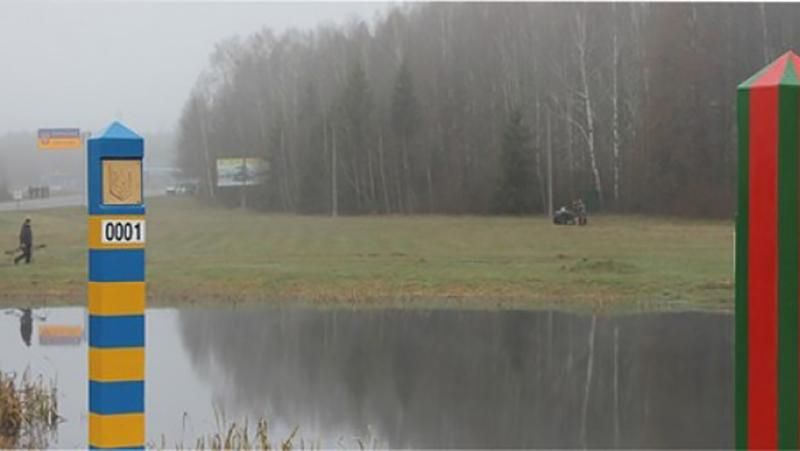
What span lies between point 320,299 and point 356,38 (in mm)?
8636

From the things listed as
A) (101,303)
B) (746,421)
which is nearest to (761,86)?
(746,421)

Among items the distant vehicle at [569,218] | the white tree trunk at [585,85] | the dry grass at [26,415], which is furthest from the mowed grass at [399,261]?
the dry grass at [26,415]

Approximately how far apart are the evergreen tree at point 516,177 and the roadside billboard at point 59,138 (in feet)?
29.7

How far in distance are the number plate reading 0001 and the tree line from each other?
18573 millimetres

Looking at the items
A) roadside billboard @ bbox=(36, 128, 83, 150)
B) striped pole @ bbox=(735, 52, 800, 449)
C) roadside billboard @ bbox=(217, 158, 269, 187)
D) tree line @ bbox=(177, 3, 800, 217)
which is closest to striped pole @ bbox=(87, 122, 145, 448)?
striped pole @ bbox=(735, 52, 800, 449)

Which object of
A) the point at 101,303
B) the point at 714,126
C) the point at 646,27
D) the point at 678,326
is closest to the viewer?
the point at 101,303

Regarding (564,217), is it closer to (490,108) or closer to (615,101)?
(615,101)

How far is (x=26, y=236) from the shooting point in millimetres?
22234

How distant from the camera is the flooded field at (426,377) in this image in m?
8.87

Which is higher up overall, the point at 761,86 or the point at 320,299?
the point at 761,86

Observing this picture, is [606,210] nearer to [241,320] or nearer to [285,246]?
[285,246]

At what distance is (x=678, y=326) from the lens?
50.6 feet

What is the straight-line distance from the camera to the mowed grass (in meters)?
19.6

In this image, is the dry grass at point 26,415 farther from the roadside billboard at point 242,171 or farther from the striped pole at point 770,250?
the roadside billboard at point 242,171
